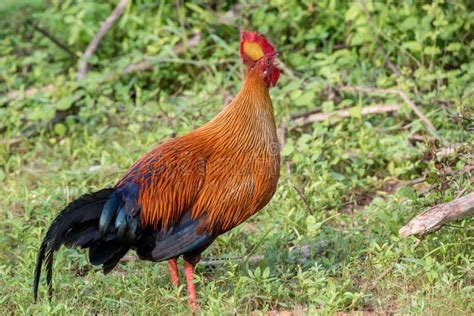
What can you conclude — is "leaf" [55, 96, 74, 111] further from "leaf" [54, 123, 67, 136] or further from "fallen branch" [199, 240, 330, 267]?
"fallen branch" [199, 240, 330, 267]

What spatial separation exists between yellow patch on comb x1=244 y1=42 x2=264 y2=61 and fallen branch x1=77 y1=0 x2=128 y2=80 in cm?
372

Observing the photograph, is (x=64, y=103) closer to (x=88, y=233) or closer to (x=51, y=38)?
(x=51, y=38)

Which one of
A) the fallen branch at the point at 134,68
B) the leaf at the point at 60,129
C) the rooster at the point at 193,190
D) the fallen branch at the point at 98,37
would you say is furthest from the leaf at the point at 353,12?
the rooster at the point at 193,190

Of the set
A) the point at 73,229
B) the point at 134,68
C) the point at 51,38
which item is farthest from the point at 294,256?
the point at 51,38

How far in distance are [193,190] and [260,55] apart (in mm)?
870

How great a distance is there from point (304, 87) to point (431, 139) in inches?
50.5

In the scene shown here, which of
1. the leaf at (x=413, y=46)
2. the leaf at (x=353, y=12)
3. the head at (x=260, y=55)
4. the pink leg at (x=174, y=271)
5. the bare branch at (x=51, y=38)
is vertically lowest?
the pink leg at (x=174, y=271)

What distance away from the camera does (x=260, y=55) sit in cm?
520

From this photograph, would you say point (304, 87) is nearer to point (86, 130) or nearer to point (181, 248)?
point (86, 130)

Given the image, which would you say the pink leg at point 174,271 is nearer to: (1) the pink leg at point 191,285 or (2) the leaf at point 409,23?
(1) the pink leg at point 191,285

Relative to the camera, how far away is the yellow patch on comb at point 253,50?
5.20 metres

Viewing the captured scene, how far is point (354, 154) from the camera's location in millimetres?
7059

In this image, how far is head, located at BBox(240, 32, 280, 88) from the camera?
519 cm

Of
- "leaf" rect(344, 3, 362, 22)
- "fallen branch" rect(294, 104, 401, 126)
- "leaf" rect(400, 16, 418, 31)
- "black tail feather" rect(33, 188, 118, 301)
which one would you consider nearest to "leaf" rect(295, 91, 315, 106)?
"fallen branch" rect(294, 104, 401, 126)
